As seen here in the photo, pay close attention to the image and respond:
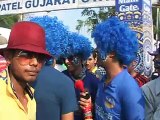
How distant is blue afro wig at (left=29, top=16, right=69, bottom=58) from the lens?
3.12 m

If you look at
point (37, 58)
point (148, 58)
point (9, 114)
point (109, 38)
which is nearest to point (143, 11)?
point (148, 58)

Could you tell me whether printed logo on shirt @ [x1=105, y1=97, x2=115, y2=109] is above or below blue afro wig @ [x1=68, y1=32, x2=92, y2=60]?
below

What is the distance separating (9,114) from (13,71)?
326 mm

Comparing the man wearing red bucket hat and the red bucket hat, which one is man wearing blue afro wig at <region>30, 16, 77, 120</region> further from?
the red bucket hat

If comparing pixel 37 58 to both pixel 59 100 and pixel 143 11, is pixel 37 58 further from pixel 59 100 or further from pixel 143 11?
pixel 143 11

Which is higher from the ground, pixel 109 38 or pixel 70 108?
pixel 109 38

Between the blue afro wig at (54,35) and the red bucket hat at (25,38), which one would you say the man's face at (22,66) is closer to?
the red bucket hat at (25,38)

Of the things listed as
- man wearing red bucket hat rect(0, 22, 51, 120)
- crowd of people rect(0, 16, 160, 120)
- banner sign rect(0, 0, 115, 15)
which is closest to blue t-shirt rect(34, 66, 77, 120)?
crowd of people rect(0, 16, 160, 120)

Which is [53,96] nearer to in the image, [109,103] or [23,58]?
[109,103]

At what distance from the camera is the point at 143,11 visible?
6.34 meters

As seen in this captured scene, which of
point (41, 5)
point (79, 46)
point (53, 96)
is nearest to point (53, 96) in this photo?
point (53, 96)

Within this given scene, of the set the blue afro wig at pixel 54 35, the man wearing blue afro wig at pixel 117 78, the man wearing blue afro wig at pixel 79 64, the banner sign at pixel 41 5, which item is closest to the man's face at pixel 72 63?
the man wearing blue afro wig at pixel 79 64

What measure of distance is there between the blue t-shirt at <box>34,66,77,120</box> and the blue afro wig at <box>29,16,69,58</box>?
334 mm

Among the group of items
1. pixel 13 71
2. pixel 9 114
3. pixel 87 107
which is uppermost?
pixel 13 71
